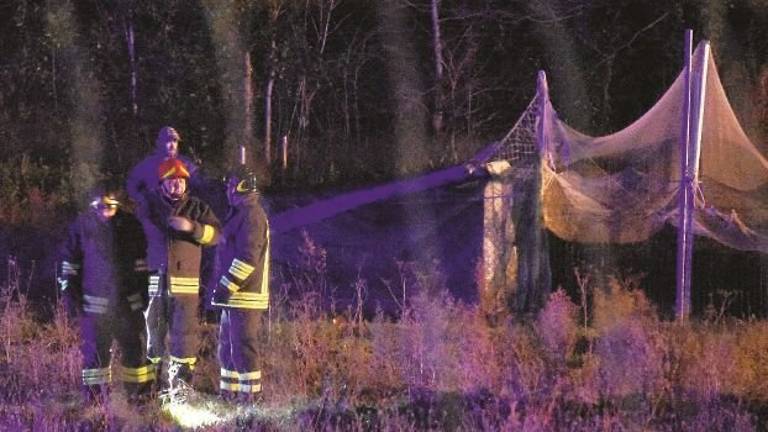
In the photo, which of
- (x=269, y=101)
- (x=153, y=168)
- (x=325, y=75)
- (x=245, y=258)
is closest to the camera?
(x=245, y=258)

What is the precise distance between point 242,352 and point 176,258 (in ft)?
2.35

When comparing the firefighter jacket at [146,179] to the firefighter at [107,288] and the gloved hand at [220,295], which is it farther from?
the gloved hand at [220,295]

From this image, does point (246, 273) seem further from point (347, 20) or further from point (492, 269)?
point (347, 20)

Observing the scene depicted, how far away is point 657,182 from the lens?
338 inches

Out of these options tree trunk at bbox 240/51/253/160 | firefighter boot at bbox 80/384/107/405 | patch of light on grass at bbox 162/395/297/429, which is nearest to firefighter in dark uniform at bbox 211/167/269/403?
patch of light on grass at bbox 162/395/297/429

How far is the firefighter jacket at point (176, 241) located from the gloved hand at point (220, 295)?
17 centimetres

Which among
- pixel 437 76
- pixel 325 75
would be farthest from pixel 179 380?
Result: pixel 325 75

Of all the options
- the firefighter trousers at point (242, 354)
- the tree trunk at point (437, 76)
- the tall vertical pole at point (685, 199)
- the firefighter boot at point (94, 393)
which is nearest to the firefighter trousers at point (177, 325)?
the firefighter trousers at point (242, 354)

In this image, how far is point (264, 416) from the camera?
5.73 m

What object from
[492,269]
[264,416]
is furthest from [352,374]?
[492,269]

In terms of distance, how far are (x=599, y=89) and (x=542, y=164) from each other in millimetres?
9220

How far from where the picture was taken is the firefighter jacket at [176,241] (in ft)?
19.7

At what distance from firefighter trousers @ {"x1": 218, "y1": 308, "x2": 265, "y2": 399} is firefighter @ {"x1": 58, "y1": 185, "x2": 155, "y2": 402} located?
0.61 m

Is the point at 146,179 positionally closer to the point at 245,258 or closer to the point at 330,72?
the point at 245,258
